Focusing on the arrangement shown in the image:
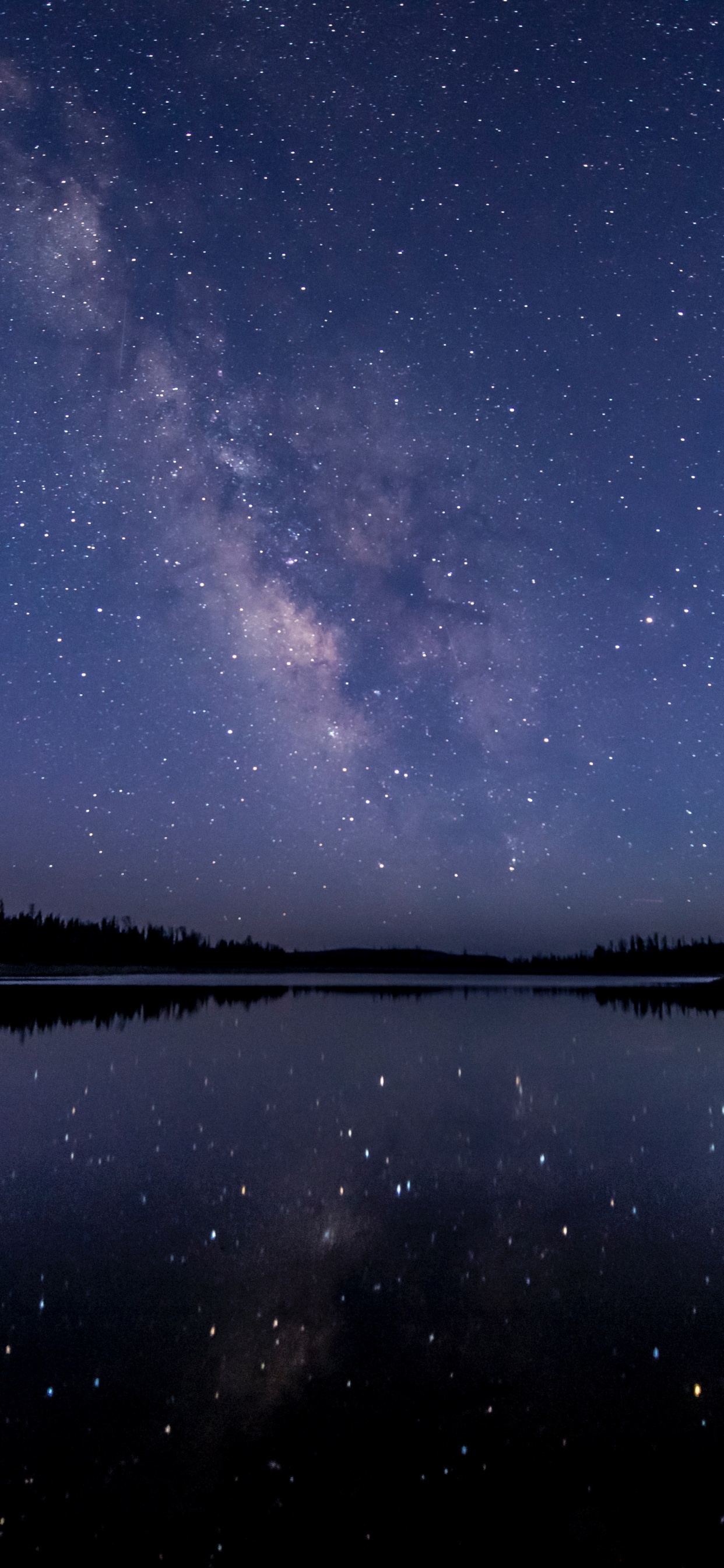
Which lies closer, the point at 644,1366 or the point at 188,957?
the point at 644,1366

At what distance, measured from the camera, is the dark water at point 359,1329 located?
4.03 metres

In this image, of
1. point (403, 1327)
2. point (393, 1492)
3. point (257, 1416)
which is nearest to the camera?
point (393, 1492)

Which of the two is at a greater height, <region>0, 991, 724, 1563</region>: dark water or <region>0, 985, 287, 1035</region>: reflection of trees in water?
<region>0, 991, 724, 1563</region>: dark water

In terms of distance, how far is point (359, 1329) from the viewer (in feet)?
19.7

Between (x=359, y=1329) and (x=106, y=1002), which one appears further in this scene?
(x=106, y=1002)

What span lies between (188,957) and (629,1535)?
18527cm

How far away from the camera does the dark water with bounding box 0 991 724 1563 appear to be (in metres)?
4.03

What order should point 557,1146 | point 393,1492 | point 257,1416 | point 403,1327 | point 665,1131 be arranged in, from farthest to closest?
point 665,1131, point 557,1146, point 403,1327, point 257,1416, point 393,1492

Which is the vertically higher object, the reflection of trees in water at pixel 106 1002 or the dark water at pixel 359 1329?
the dark water at pixel 359 1329

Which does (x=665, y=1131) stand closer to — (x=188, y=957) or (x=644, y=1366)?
(x=644, y=1366)

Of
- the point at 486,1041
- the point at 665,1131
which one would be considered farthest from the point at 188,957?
the point at 665,1131

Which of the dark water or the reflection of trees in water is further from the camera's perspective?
the reflection of trees in water

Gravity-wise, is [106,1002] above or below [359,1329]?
below

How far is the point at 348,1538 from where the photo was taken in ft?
12.6
